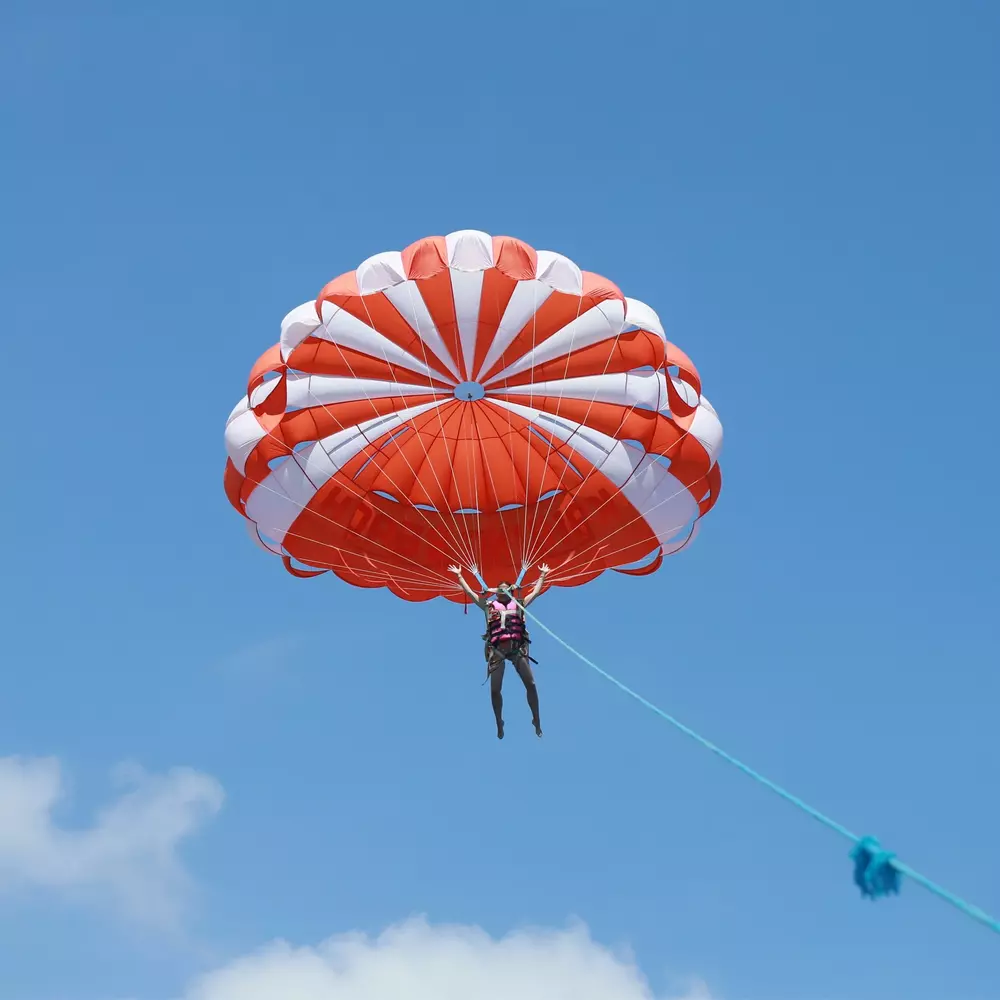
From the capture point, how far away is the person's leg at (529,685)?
11969 mm

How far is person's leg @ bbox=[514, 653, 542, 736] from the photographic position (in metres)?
12.0

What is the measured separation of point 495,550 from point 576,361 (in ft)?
6.87

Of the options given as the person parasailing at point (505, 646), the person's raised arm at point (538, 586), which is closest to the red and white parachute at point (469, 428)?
the person's raised arm at point (538, 586)

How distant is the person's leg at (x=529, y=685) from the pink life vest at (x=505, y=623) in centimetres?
18

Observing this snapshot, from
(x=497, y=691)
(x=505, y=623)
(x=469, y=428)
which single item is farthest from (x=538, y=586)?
(x=469, y=428)

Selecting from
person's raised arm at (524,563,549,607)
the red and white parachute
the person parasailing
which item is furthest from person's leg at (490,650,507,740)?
the red and white parachute

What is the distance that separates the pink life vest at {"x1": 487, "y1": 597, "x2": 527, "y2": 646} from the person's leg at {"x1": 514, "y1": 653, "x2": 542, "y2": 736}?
184 mm

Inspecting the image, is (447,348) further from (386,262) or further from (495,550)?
(495,550)

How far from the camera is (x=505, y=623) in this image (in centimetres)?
1196

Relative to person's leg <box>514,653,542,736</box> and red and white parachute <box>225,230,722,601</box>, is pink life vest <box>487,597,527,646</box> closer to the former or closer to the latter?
person's leg <box>514,653,542,736</box>

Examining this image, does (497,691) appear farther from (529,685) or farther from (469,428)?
(469,428)

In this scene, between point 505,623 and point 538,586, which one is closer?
point 505,623

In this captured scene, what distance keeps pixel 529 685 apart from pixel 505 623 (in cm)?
55

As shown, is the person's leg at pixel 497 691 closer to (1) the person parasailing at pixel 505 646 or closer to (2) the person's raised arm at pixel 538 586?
(1) the person parasailing at pixel 505 646
